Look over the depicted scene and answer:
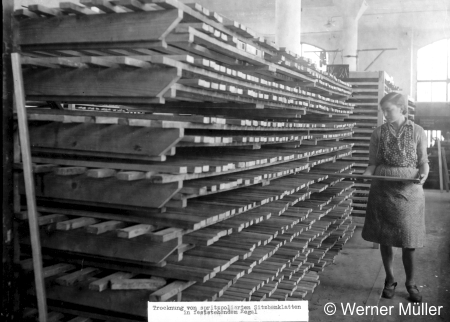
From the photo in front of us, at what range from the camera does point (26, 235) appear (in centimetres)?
231

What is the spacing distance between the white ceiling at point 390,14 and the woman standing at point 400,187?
8.56 meters

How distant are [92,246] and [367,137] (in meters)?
5.67

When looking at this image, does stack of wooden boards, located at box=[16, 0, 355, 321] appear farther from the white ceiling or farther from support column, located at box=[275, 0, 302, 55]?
the white ceiling

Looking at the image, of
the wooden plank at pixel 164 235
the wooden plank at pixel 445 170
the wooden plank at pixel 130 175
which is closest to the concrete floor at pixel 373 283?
the wooden plank at pixel 164 235

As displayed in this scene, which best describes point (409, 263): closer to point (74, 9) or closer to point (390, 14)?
point (74, 9)

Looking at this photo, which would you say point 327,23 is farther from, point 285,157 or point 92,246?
point 92,246

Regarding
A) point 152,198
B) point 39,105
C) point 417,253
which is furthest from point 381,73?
point 152,198

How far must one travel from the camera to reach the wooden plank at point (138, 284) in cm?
215

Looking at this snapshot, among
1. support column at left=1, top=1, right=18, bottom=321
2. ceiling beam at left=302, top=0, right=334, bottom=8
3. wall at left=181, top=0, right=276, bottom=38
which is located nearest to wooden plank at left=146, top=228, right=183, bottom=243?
support column at left=1, top=1, right=18, bottom=321

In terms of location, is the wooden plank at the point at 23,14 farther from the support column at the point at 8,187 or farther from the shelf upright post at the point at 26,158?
the shelf upright post at the point at 26,158

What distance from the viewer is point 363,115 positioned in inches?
280
